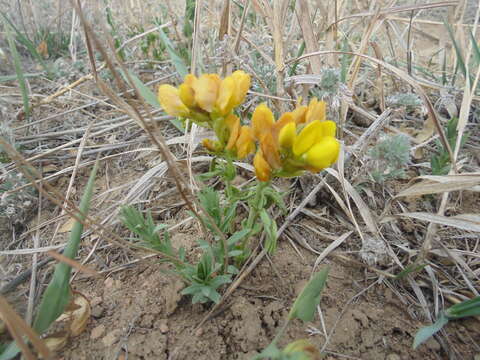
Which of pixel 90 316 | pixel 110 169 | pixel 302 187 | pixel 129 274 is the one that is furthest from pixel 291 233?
pixel 110 169

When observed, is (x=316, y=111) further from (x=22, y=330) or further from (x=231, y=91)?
(x=22, y=330)

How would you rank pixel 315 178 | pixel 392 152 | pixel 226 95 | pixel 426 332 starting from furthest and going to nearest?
pixel 315 178 < pixel 392 152 < pixel 426 332 < pixel 226 95

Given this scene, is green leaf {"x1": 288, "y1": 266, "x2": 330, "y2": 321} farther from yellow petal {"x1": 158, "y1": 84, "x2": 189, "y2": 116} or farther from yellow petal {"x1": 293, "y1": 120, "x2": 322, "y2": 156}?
yellow petal {"x1": 158, "y1": 84, "x2": 189, "y2": 116}

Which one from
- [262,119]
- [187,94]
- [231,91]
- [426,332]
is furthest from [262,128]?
[426,332]

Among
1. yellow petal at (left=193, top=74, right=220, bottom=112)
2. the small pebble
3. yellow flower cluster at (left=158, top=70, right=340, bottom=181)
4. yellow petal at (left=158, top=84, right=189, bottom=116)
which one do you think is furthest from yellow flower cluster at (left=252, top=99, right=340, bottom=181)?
the small pebble

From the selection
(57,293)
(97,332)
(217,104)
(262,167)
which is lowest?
(97,332)

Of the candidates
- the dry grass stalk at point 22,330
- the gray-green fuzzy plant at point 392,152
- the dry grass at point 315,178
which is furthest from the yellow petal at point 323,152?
the dry grass stalk at point 22,330
